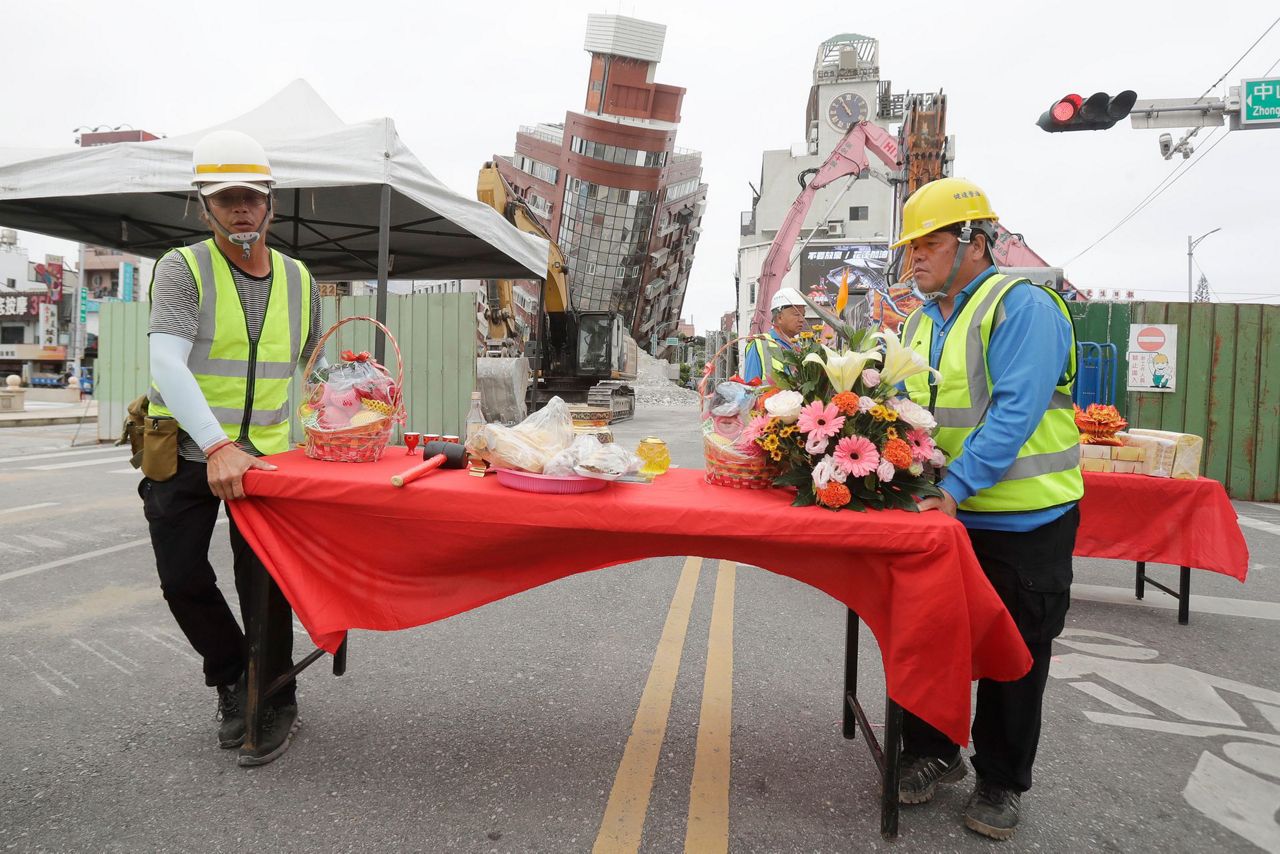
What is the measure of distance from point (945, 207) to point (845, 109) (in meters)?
72.1

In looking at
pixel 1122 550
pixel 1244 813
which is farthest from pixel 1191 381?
pixel 1244 813

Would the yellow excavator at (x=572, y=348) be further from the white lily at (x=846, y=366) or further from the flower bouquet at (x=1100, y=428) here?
the white lily at (x=846, y=366)

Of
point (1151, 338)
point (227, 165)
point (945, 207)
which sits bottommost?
point (945, 207)

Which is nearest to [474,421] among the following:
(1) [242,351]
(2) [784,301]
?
(1) [242,351]

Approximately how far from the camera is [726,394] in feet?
9.53

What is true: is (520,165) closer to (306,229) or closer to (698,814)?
(306,229)

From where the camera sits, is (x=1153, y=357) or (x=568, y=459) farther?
(x=1153, y=357)

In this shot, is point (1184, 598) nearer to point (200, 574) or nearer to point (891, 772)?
point (891, 772)

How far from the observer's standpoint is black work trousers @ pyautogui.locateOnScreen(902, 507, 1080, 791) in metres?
2.41

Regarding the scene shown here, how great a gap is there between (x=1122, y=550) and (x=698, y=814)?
3787 mm

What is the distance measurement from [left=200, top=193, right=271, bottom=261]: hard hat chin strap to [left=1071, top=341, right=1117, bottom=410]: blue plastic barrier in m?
11.2

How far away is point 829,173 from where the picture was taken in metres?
17.5

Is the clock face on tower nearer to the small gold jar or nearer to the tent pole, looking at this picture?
the tent pole

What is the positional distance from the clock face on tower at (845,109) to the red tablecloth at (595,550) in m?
71.3
